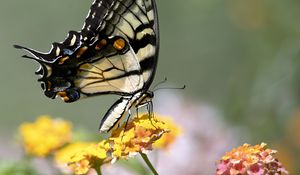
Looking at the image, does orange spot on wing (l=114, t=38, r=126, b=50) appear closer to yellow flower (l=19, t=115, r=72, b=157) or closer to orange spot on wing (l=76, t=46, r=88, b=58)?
orange spot on wing (l=76, t=46, r=88, b=58)

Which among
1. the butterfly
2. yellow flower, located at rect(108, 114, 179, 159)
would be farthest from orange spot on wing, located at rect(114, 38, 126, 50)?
→ yellow flower, located at rect(108, 114, 179, 159)

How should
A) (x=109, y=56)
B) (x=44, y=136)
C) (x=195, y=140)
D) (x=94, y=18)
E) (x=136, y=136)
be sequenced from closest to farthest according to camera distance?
(x=136, y=136), (x=94, y=18), (x=109, y=56), (x=44, y=136), (x=195, y=140)

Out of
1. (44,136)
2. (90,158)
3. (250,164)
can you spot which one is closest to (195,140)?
(44,136)

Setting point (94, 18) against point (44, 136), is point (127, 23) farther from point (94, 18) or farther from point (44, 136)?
point (44, 136)

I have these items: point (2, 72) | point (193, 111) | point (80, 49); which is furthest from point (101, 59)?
point (2, 72)

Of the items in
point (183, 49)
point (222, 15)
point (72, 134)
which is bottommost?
point (72, 134)

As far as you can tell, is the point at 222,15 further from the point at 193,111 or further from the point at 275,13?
the point at 193,111
